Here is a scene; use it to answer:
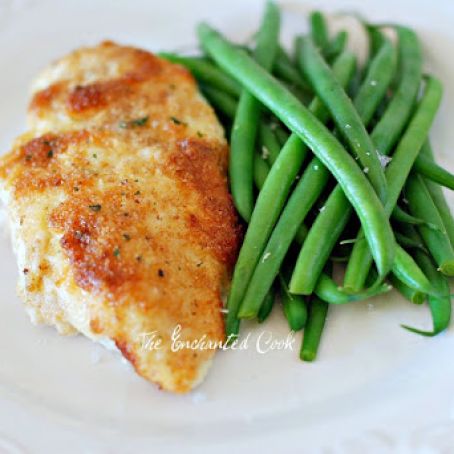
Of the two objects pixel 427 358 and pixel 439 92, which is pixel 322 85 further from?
pixel 427 358

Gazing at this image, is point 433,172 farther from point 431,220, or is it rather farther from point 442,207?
point 431,220

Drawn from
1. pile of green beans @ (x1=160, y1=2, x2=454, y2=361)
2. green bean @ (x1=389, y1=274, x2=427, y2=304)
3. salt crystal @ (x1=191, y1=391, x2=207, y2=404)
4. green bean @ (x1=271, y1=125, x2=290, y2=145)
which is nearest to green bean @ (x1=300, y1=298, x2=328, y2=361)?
pile of green beans @ (x1=160, y1=2, x2=454, y2=361)

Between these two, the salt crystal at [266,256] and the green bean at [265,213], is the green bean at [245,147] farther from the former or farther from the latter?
the salt crystal at [266,256]

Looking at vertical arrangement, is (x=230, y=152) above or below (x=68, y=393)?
above

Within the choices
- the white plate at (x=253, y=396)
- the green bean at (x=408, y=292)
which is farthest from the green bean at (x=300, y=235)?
the green bean at (x=408, y=292)

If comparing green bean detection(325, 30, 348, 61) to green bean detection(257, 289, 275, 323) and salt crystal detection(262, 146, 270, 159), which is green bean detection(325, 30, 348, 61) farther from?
green bean detection(257, 289, 275, 323)

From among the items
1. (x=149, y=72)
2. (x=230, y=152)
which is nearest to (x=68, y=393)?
(x=230, y=152)
